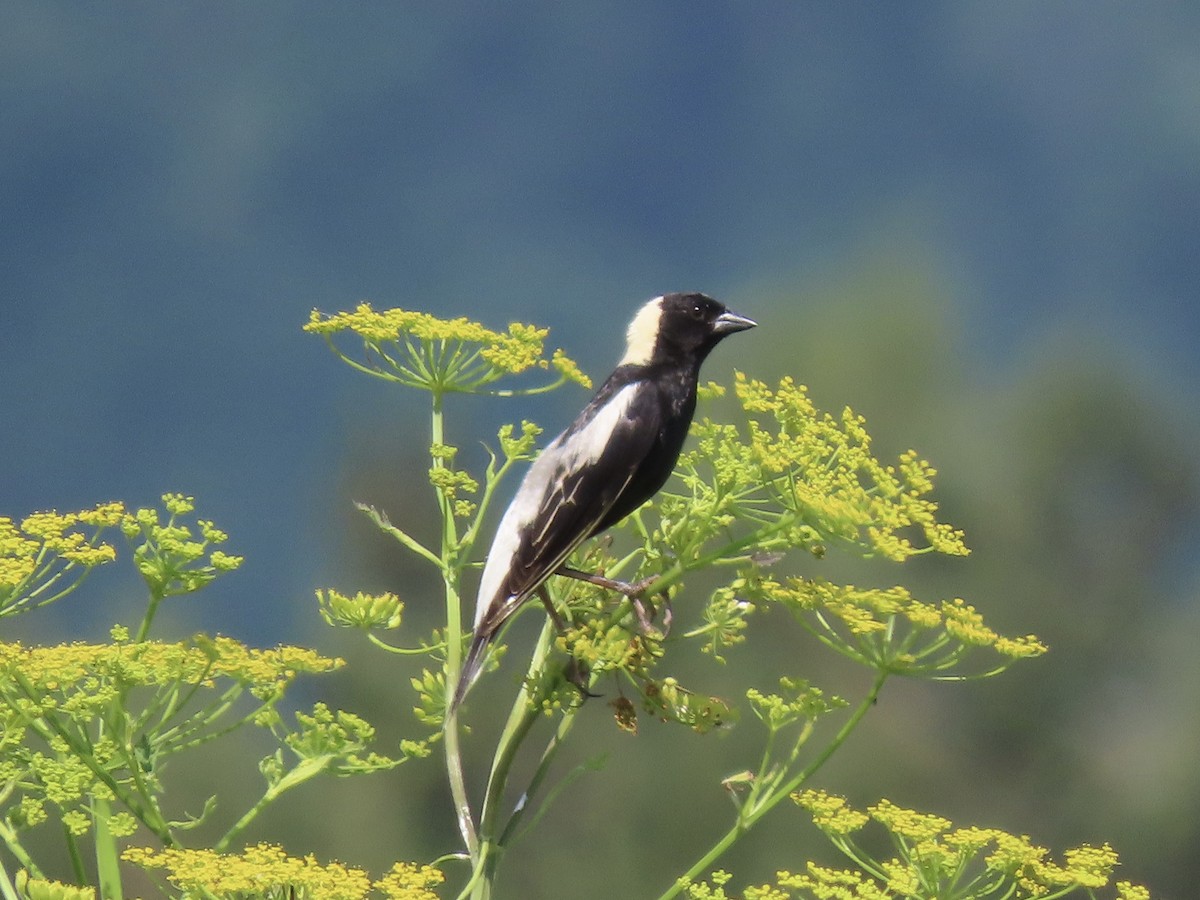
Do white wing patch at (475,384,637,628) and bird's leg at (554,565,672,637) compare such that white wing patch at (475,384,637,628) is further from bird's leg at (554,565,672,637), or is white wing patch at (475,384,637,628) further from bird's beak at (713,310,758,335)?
bird's beak at (713,310,758,335)

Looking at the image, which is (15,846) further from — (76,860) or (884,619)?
(884,619)

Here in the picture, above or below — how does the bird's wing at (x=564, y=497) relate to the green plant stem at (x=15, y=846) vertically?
above

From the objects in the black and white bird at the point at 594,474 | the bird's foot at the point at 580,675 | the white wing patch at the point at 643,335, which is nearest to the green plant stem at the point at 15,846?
the black and white bird at the point at 594,474

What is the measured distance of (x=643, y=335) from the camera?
2582 millimetres

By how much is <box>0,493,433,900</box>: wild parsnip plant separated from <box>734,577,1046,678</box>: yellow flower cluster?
0.42m

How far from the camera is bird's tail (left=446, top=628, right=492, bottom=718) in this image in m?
1.58

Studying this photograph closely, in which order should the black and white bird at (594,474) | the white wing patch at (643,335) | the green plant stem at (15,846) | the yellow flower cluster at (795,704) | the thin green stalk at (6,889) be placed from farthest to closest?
1. the white wing patch at (643,335)
2. the black and white bird at (594,474)
3. the yellow flower cluster at (795,704)
4. the green plant stem at (15,846)
5. the thin green stalk at (6,889)

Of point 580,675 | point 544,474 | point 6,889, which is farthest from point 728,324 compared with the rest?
point 6,889

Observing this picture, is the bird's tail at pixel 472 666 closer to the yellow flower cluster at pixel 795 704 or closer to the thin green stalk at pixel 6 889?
the yellow flower cluster at pixel 795 704

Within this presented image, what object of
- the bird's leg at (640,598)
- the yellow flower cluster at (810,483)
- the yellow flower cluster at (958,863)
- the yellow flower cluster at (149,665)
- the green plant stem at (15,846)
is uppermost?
the yellow flower cluster at (810,483)

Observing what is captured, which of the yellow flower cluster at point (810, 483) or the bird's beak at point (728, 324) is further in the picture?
the bird's beak at point (728, 324)

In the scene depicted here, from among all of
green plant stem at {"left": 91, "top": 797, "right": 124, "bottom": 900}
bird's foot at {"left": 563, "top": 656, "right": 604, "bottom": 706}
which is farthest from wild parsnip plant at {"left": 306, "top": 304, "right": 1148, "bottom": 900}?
green plant stem at {"left": 91, "top": 797, "right": 124, "bottom": 900}

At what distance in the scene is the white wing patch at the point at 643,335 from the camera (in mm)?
2496

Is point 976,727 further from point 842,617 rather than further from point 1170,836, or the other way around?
point 842,617
